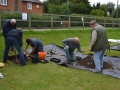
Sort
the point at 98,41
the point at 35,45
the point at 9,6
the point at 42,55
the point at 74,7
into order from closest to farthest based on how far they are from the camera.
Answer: the point at 98,41 → the point at 42,55 → the point at 35,45 → the point at 9,6 → the point at 74,7

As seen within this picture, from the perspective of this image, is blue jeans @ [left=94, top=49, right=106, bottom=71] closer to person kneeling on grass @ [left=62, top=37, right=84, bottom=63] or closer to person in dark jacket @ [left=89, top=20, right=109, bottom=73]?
person in dark jacket @ [left=89, top=20, right=109, bottom=73]

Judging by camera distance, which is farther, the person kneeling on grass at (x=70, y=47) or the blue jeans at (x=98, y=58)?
the person kneeling on grass at (x=70, y=47)

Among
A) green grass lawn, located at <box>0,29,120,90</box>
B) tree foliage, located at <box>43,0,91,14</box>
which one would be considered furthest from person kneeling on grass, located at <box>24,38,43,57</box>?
tree foliage, located at <box>43,0,91,14</box>

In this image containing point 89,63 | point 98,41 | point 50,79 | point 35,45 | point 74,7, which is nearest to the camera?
point 50,79

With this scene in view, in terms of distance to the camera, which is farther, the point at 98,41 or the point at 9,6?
the point at 9,6

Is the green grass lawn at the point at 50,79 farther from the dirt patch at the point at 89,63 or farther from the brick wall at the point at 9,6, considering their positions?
the brick wall at the point at 9,6

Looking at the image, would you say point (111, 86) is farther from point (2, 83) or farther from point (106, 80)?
point (2, 83)

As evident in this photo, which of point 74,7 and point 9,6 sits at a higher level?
point 74,7

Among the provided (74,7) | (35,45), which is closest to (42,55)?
(35,45)

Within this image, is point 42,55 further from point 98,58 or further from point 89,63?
point 98,58

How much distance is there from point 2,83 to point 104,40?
305 cm

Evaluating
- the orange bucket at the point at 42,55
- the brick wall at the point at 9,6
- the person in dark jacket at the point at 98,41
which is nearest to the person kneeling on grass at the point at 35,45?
the orange bucket at the point at 42,55

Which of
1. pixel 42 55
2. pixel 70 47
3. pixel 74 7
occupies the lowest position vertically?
pixel 42 55

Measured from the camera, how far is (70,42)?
7.18 meters
